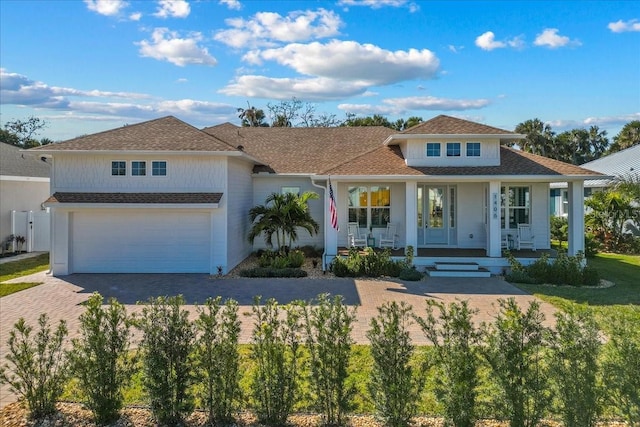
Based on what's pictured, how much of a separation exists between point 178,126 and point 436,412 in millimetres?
14281

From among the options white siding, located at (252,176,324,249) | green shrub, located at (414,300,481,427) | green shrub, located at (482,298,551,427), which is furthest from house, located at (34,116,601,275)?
green shrub, located at (482,298,551,427)

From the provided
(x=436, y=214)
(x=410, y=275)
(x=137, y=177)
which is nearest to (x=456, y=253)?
(x=436, y=214)

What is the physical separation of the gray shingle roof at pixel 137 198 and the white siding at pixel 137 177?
0.96 feet

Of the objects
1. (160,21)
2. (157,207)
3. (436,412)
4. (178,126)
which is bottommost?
(436,412)

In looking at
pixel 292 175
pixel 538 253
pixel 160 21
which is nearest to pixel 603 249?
pixel 538 253

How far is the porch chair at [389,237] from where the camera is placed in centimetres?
1684

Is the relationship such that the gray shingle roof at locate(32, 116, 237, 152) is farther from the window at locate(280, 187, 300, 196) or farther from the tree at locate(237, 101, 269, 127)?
the tree at locate(237, 101, 269, 127)

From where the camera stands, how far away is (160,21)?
1350cm

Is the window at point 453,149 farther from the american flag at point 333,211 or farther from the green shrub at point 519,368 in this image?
the green shrub at point 519,368

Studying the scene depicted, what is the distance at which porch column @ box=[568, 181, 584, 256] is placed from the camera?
1509 centimetres

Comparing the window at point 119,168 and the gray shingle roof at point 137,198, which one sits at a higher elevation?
the window at point 119,168

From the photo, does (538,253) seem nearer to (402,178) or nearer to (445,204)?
(445,204)

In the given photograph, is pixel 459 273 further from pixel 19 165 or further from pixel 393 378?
pixel 19 165

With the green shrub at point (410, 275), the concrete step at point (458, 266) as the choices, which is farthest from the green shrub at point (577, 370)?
the concrete step at point (458, 266)
